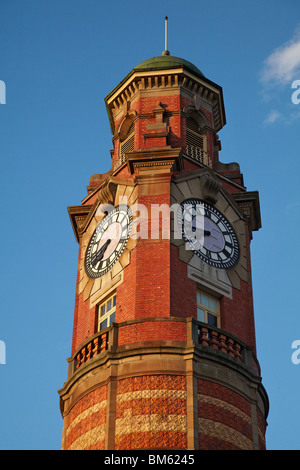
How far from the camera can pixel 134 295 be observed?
31.3 meters

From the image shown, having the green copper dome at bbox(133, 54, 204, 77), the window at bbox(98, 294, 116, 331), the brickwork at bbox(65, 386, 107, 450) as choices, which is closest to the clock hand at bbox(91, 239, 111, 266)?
the window at bbox(98, 294, 116, 331)

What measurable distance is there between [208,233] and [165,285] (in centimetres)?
351

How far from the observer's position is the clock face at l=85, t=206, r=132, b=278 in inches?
1325

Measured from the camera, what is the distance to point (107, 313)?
32750 millimetres

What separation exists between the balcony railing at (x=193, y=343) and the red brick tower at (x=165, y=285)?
0.04 meters

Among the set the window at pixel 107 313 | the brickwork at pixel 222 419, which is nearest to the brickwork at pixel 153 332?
the brickwork at pixel 222 419

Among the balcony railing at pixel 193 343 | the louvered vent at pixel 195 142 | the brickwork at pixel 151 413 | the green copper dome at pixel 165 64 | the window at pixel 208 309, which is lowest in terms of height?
the brickwork at pixel 151 413

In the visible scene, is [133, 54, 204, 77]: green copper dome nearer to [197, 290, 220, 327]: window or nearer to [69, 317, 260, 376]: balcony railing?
[197, 290, 220, 327]: window

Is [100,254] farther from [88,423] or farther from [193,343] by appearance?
[88,423]

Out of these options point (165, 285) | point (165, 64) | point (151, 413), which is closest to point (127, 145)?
point (165, 64)

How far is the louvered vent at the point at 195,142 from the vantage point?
122 feet

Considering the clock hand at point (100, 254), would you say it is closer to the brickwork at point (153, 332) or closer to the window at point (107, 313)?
the window at point (107, 313)
